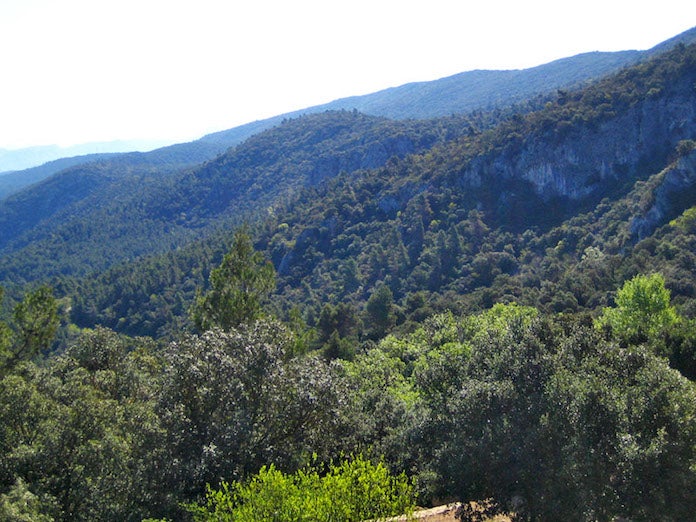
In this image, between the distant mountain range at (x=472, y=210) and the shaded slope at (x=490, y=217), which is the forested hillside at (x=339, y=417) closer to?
the shaded slope at (x=490, y=217)

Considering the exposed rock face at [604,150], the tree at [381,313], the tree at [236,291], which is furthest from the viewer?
the exposed rock face at [604,150]

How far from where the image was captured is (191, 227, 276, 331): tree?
76.7ft

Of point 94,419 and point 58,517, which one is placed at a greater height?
point 94,419

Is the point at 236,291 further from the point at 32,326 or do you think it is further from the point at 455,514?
the point at 455,514

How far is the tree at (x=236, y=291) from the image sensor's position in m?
23.4

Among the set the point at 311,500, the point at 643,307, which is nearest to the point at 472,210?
the point at 643,307

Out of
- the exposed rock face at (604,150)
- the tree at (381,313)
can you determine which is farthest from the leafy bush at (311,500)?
the exposed rock face at (604,150)

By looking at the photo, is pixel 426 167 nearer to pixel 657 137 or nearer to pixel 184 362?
pixel 657 137

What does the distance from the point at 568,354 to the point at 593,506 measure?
366 centimetres

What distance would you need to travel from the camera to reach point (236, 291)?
23.8m

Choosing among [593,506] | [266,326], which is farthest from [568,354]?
[266,326]

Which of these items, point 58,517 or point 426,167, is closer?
point 58,517

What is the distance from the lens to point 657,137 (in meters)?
85.8

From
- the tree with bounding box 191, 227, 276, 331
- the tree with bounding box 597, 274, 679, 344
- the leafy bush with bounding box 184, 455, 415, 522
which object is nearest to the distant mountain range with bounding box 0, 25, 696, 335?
the tree with bounding box 597, 274, 679, 344
